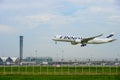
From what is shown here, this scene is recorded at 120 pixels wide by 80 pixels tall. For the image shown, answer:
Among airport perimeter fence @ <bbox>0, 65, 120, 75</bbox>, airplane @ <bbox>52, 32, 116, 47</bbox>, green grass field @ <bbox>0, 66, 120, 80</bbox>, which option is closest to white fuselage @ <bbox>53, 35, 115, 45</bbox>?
airplane @ <bbox>52, 32, 116, 47</bbox>

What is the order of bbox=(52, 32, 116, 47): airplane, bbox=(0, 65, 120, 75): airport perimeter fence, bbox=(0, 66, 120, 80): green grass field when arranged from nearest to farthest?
bbox=(0, 66, 120, 80): green grass field → bbox=(0, 65, 120, 75): airport perimeter fence → bbox=(52, 32, 116, 47): airplane

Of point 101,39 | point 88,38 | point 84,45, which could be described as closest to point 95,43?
point 101,39

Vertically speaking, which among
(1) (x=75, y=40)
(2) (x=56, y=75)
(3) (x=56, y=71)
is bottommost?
(3) (x=56, y=71)

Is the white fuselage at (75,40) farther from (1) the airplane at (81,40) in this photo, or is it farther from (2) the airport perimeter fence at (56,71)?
(2) the airport perimeter fence at (56,71)

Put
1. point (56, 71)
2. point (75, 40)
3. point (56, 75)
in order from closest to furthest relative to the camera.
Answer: point (56, 75) → point (56, 71) → point (75, 40)

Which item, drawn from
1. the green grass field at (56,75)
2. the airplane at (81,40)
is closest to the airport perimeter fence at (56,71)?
the green grass field at (56,75)

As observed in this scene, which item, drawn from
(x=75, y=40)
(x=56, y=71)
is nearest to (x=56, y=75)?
(x=56, y=71)

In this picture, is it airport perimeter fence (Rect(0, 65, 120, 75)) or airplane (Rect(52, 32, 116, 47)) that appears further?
airplane (Rect(52, 32, 116, 47))

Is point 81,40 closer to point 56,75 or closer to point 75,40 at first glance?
point 75,40

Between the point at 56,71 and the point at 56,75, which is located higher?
the point at 56,75

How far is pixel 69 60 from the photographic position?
159m

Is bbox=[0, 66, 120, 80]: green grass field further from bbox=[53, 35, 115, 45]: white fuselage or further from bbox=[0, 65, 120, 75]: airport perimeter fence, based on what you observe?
bbox=[53, 35, 115, 45]: white fuselage

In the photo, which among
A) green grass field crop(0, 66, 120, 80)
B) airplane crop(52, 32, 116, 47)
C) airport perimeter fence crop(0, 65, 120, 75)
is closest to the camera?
green grass field crop(0, 66, 120, 80)

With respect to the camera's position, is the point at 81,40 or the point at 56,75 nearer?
the point at 56,75
